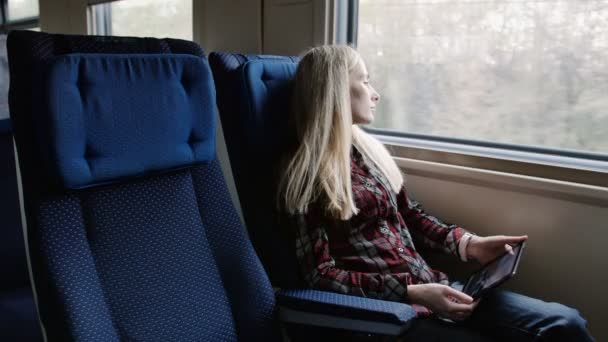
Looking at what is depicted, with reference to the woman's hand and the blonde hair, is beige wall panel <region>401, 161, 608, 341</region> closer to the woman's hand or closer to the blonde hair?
the woman's hand

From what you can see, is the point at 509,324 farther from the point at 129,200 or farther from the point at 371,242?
the point at 129,200

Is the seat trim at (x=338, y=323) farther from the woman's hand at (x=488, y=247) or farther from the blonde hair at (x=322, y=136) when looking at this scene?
the woman's hand at (x=488, y=247)

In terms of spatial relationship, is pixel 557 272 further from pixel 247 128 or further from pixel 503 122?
pixel 247 128

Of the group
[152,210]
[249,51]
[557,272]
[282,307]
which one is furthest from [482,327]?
[249,51]

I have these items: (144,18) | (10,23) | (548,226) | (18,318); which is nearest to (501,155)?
(548,226)

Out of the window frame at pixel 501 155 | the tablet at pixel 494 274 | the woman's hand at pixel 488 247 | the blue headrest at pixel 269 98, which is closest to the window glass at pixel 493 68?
the window frame at pixel 501 155

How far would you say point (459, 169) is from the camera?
5.61 ft

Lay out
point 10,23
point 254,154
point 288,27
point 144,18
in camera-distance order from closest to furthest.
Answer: point 254,154, point 288,27, point 144,18, point 10,23

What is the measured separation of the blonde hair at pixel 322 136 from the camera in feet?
4.42

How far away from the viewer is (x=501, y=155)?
1.70 m

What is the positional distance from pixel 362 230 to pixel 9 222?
1158 millimetres

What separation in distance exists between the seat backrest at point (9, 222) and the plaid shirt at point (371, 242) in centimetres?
104

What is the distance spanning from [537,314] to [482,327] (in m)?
0.13

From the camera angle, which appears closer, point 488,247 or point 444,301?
point 444,301
